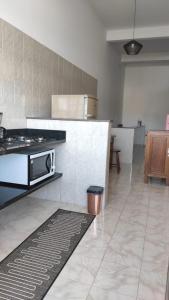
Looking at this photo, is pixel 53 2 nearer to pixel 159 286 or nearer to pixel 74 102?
pixel 74 102

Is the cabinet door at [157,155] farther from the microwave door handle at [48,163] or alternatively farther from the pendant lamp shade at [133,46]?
the microwave door handle at [48,163]

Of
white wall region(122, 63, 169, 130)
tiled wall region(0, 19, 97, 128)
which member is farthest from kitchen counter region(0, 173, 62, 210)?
white wall region(122, 63, 169, 130)

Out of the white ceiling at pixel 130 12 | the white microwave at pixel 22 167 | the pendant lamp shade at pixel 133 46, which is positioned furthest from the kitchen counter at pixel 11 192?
the white ceiling at pixel 130 12

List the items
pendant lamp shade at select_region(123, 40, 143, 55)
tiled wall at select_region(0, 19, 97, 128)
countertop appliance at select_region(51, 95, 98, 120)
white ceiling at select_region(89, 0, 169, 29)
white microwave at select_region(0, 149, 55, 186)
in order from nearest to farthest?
white microwave at select_region(0, 149, 55, 186), tiled wall at select_region(0, 19, 97, 128), countertop appliance at select_region(51, 95, 98, 120), pendant lamp shade at select_region(123, 40, 143, 55), white ceiling at select_region(89, 0, 169, 29)

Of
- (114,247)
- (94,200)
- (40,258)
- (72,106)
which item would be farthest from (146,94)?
(40,258)

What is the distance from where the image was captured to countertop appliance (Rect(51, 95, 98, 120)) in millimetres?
3068

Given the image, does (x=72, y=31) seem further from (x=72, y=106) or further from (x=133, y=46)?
(x=72, y=106)

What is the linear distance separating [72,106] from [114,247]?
6.08 feet

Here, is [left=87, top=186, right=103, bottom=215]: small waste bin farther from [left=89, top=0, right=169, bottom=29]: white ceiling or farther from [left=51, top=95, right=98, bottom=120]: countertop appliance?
[left=89, top=0, right=169, bottom=29]: white ceiling

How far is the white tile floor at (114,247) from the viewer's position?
1505mm

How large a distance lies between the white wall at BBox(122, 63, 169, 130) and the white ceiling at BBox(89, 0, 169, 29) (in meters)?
3.35

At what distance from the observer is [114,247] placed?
198 cm

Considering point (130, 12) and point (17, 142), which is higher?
point (130, 12)

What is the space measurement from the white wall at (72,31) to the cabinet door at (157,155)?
1.97 meters
